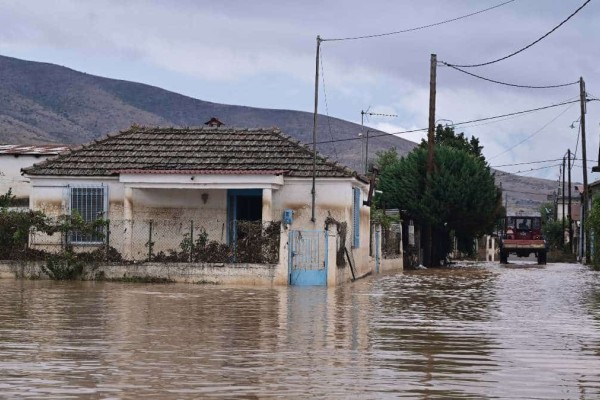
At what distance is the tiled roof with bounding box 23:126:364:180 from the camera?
3488 cm

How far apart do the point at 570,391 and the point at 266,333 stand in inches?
258

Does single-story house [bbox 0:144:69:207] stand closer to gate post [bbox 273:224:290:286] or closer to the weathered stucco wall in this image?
the weathered stucco wall

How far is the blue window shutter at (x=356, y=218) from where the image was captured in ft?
121

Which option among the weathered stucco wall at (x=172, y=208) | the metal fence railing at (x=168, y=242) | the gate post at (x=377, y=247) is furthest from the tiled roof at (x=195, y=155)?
the gate post at (x=377, y=247)

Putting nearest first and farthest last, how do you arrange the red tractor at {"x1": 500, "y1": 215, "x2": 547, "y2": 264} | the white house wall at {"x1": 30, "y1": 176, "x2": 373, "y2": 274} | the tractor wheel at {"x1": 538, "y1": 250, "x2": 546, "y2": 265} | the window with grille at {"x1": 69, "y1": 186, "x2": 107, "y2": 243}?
1. the white house wall at {"x1": 30, "y1": 176, "x2": 373, "y2": 274}
2. the window with grille at {"x1": 69, "y1": 186, "x2": 107, "y2": 243}
3. the tractor wheel at {"x1": 538, "y1": 250, "x2": 546, "y2": 265}
4. the red tractor at {"x1": 500, "y1": 215, "x2": 547, "y2": 264}

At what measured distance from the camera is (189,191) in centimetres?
3516

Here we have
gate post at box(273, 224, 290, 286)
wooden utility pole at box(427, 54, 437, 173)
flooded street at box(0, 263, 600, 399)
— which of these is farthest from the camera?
wooden utility pole at box(427, 54, 437, 173)

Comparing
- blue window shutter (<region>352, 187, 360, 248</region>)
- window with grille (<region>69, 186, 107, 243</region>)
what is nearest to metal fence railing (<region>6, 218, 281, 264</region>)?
window with grille (<region>69, 186, 107, 243</region>)

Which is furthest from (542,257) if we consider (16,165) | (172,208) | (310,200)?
(172,208)

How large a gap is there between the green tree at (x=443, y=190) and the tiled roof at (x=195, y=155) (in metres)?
16.6

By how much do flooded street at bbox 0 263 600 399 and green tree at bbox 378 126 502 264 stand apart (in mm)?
25464

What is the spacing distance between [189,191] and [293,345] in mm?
20749

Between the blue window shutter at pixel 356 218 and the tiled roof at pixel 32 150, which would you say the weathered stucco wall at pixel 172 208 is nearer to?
the blue window shutter at pixel 356 218

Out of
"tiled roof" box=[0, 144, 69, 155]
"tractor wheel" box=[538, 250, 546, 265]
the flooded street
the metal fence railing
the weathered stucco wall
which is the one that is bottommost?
the flooded street
